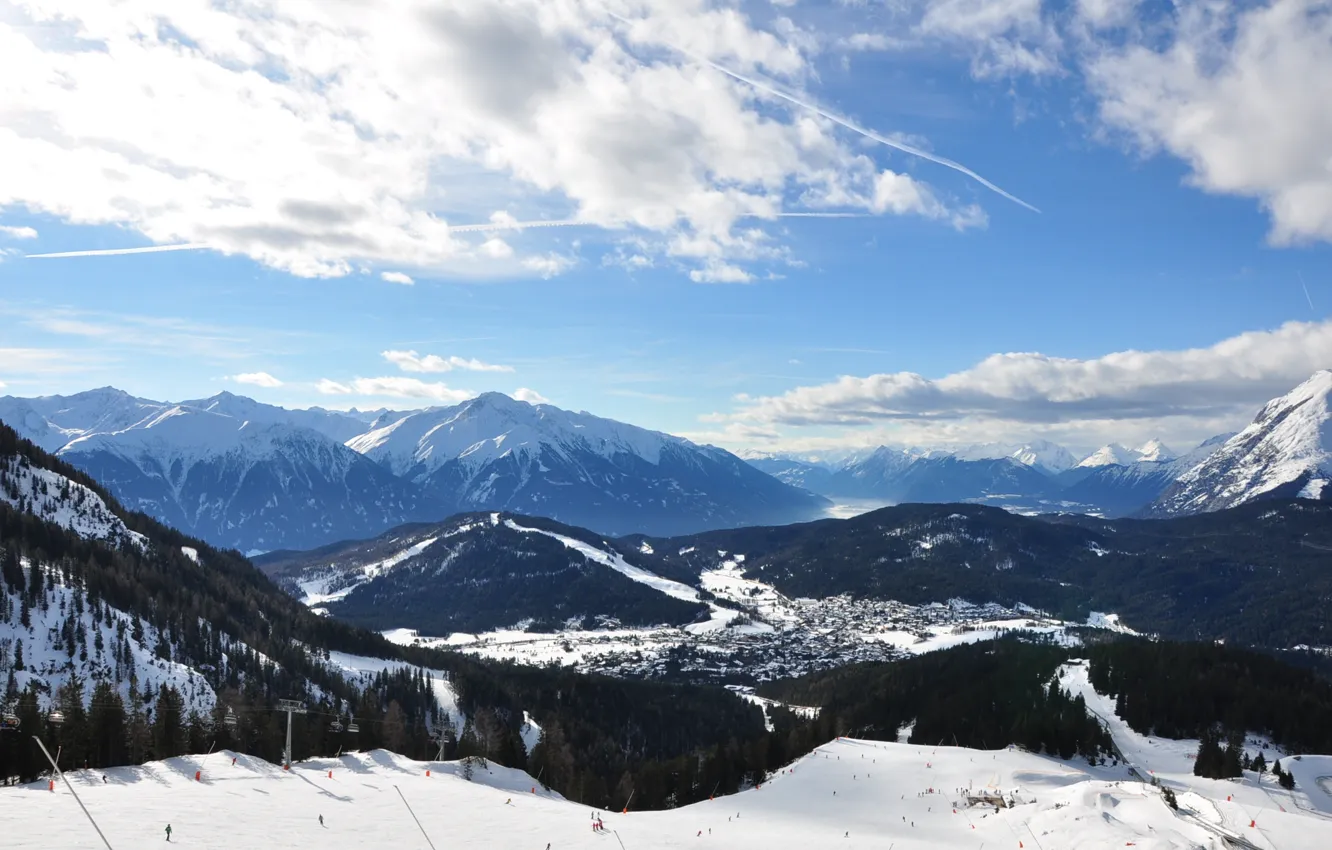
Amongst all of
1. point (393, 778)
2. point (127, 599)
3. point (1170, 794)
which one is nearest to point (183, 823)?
point (393, 778)

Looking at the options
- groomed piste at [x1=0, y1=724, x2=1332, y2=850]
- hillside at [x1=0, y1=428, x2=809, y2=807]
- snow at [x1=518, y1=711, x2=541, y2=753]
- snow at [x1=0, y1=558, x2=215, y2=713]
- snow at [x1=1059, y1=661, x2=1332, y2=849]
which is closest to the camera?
groomed piste at [x1=0, y1=724, x2=1332, y2=850]

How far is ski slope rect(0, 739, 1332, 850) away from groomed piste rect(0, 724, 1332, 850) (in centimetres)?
19

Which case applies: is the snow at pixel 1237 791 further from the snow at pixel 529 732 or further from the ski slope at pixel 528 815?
the snow at pixel 529 732

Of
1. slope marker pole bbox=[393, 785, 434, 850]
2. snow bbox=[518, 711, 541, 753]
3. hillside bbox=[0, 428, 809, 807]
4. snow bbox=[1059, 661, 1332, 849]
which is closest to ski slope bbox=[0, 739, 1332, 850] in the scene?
slope marker pole bbox=[393, 785, 434, 850]

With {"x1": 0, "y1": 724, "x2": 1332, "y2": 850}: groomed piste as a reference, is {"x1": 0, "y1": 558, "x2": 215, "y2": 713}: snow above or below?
below

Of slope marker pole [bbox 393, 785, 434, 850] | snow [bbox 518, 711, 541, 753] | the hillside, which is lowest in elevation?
snow [bbox 518, 711, 541, 753]

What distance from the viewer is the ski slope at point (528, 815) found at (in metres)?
47.2

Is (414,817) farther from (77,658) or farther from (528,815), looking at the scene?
(77,658)

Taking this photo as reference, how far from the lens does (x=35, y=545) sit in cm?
19150

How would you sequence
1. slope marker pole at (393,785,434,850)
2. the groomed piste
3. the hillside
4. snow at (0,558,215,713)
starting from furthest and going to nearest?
snow at (0,558,215,713) < the hillside < slope marker pole at (393,785,434,850) < the groomed piste

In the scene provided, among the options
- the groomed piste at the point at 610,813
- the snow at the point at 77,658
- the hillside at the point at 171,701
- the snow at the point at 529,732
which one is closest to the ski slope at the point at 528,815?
the groomed piste at the point at 610,813

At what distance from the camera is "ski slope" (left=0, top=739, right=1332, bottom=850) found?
155ft

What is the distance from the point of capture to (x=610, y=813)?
7231 cm

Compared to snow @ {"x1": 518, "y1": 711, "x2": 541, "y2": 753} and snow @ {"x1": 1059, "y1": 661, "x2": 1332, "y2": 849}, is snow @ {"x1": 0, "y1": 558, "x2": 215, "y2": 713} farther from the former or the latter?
snow @ {"x1": 1059, "y1": 661, "x2": 1332, "y2": 849}
